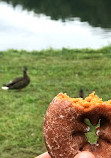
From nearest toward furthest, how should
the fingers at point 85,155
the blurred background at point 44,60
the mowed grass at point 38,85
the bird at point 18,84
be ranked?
the fingers at point 85,155, the mowed grass at point 38,85, the blurred background at point 44,60, the bird at point 18,84

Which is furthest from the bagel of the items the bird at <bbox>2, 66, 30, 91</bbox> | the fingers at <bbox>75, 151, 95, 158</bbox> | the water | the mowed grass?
the water

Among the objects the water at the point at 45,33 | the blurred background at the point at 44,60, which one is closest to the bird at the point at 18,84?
the blurred background at the point at 44,60

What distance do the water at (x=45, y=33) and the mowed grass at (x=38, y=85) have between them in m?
2.10

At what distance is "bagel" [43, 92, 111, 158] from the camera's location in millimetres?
2365

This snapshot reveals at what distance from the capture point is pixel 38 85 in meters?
8.67

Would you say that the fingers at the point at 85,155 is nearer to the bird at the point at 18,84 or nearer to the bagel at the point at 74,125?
the bagel at the point at 74,125

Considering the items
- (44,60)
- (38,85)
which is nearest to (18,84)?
(38,85)

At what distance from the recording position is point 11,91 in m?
8.56

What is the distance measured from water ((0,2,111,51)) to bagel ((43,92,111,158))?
435 inches

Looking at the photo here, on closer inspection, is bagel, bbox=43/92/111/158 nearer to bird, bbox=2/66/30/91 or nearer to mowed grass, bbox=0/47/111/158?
mowed grass, bbox=0/47/111/158

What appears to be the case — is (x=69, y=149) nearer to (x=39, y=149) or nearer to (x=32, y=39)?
(x=39, y=149)

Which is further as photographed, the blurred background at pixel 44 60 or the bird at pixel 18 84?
the bird at pixel 18 84

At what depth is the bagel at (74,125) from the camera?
237cm

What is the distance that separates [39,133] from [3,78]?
3565 millimetres
